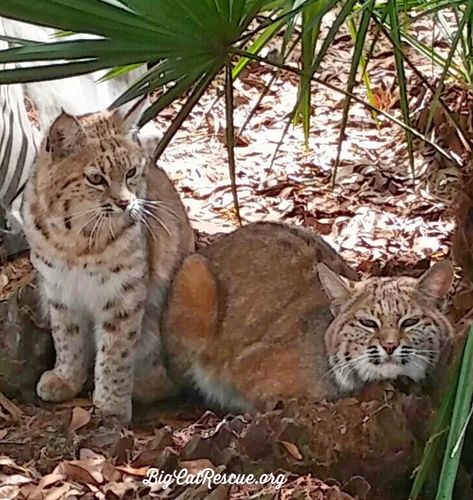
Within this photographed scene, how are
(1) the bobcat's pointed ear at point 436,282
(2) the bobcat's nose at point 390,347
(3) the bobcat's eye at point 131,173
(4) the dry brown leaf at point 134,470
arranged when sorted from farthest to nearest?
(3) the bobcat's eye at point 131,173 < (1) the bobcat's pointed ear at point 436,282 < (2) the bobcat's nose at point 390,347 < (4) the dry brown leaf at point 134,470

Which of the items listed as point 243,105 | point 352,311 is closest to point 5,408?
point 352,311

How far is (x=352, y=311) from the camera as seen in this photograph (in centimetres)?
296

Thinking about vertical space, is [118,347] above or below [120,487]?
above

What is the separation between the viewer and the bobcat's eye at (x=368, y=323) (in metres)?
2.89

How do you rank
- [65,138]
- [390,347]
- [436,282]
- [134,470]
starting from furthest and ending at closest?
[65,138] < [436,282] < [390,347] < [134,470]

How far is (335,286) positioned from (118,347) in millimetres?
727

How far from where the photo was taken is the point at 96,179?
3.09m

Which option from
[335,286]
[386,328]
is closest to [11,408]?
[335,286]

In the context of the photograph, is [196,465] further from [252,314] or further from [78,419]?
[252,314]

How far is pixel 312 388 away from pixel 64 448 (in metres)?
0.73

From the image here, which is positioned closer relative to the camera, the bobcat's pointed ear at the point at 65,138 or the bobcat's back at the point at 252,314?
the bobcat's pointed ear at the point at 65,138

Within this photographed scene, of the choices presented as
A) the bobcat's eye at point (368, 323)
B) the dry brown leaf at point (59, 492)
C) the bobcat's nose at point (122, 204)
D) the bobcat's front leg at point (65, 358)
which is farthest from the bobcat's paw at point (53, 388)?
the bobcat's eye at point (368, 323)

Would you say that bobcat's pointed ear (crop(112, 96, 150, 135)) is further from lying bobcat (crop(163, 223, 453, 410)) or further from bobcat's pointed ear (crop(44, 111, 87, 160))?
lying bobcat (crop(163, 223, 453, 410))

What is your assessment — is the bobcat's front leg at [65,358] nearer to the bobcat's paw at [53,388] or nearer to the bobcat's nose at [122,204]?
the bobcat's paw at [53,388]
